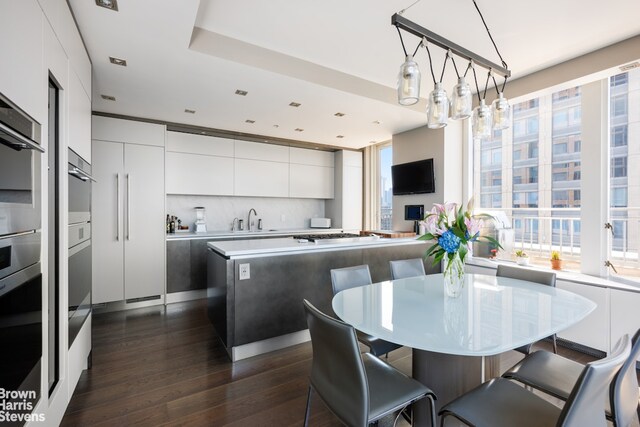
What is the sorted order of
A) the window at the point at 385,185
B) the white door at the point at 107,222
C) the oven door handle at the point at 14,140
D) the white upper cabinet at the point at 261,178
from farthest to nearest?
1. the window at the point at 385,185
2. the white upper cabinet at the point at 261,178
3. the white door at the point at 107,222
4. the oven door handle at the point at 14,140

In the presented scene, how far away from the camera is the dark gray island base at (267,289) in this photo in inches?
101

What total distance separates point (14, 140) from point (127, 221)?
3.02m

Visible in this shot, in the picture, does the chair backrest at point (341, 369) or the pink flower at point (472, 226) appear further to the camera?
the pink flower at point (472, 226)

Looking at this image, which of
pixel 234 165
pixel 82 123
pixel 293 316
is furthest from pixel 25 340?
pixel 234 165

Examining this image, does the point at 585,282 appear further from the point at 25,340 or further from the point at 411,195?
the point at 25,340

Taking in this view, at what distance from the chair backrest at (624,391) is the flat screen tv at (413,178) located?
3.06 meters

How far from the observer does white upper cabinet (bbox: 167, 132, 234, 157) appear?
4.42m

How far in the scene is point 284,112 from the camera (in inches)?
150

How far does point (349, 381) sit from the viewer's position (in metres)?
1.21

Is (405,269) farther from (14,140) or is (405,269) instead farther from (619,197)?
(14,140)

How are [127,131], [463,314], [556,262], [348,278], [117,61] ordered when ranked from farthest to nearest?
[127,131]
[556,262]
[117,61]
[348,278]
[463,314]

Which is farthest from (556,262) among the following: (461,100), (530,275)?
(461,100)

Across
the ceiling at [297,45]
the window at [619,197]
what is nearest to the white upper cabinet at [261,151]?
the ceiling at [297,45]

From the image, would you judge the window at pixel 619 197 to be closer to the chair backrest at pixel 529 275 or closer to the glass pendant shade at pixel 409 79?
the chair backrest at pixel 529 275
